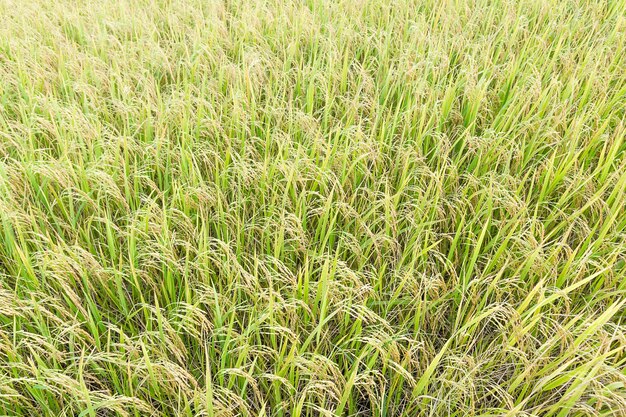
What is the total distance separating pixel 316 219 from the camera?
1.74m

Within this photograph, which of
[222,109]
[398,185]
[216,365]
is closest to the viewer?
[216,365]

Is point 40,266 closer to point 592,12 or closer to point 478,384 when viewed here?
point 478,384

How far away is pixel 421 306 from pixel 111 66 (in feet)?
6.65

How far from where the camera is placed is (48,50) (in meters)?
2.51

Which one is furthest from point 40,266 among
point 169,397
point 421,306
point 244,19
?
point 244,19

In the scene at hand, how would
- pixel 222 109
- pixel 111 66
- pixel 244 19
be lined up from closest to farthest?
pixel 222 109
pixel 111 66
pixel 244 19

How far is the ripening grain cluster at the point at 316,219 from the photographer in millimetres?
1216

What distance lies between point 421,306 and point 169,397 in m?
0.77

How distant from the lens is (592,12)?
9.18 ft


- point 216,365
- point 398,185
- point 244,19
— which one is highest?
point 244,19

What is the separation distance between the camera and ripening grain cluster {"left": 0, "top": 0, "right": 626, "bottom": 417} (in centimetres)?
122

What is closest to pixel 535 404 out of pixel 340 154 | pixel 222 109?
pixel 340 154

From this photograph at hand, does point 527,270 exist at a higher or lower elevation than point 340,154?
lower

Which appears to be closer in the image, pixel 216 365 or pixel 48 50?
pixel 216 365
